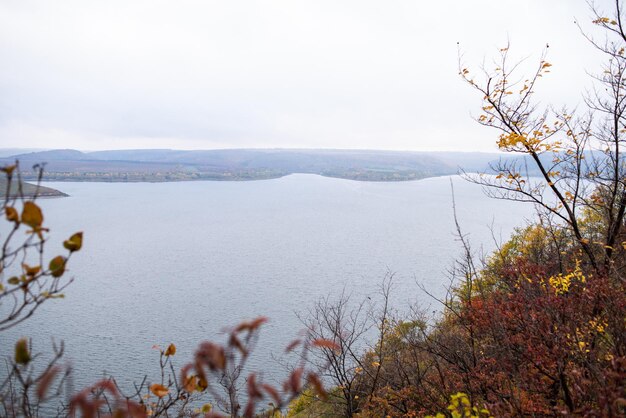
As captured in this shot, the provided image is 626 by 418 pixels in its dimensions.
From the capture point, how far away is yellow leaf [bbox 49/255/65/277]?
6.12 ft

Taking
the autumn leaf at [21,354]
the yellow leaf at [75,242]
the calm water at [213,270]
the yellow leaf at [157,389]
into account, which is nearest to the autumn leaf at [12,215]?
the yellow leaf at [75,242]

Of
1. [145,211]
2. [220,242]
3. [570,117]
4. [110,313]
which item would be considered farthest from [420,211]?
[570,117]

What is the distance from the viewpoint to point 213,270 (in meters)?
39.3

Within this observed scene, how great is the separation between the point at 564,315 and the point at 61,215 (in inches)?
3025

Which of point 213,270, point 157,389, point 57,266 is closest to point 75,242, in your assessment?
point 57,266

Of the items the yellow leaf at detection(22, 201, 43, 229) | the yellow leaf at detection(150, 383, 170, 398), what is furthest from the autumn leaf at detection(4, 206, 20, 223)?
the yellow leaf at detection(150, 383, 170, 398)

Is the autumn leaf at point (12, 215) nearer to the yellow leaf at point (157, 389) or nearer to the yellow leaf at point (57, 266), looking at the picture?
the yellow leaf at point (57, 266)

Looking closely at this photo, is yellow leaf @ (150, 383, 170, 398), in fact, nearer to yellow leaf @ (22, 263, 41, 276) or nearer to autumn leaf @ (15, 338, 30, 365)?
autumn leaf @ (15, 338, 30, 365)

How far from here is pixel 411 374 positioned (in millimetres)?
12328

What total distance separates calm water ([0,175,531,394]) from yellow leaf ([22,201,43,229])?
13828 millimetres

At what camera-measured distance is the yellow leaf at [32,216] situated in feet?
5.47

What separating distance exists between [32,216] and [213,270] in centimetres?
3884

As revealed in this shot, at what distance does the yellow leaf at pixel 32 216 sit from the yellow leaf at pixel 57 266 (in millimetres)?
195

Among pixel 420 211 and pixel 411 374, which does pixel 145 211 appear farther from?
pixel 411 374
